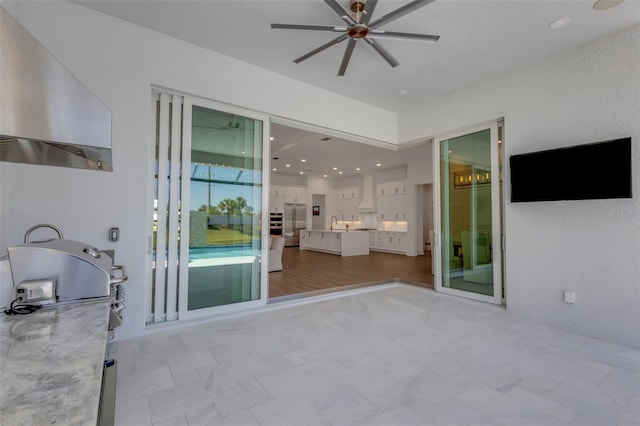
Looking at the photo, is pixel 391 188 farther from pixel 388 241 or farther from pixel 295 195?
pixel 295 195

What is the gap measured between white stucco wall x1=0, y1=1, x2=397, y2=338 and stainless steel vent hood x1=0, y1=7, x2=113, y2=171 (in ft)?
4.28

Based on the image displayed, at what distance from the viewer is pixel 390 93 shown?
4379 mm

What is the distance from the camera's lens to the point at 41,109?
1.17 m

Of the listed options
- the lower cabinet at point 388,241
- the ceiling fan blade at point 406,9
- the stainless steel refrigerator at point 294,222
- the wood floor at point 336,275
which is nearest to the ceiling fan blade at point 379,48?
the ceiling fan blade at point 406,9

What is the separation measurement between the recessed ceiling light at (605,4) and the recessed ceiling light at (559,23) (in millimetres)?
206

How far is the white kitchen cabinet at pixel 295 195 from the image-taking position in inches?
456

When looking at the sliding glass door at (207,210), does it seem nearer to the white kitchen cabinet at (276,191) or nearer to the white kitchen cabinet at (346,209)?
the white kitchen cabinet at (276,191)

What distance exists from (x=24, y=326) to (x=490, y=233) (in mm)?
4536

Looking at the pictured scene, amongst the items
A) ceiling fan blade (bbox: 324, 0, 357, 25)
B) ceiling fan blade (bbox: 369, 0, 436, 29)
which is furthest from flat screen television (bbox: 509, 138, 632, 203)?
ceiling fan blade (bbox: 324, 0, 357, 25)

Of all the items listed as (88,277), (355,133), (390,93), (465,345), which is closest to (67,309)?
(88,277)

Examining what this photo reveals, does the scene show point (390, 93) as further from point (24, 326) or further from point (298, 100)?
point (24, 326)

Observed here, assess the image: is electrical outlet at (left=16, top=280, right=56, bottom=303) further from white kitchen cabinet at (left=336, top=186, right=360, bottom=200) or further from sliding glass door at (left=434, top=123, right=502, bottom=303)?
white kitchen cabinet at (left=336, top=186, right=360, bottom=200)

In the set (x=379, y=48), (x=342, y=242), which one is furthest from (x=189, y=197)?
(x=342, y=242)


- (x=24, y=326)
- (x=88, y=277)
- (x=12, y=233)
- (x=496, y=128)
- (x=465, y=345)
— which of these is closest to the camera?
(x=24, y=326)
